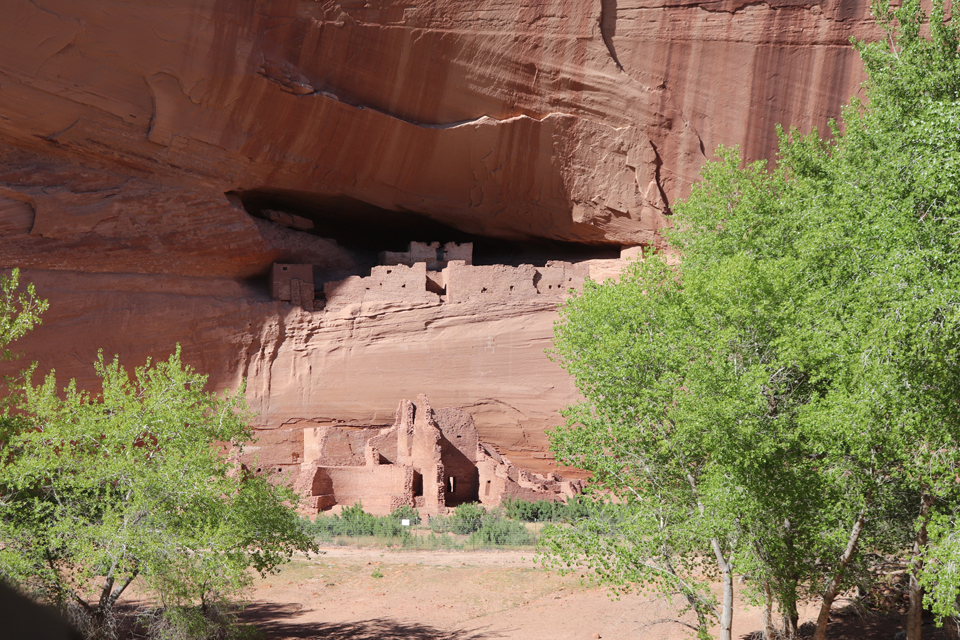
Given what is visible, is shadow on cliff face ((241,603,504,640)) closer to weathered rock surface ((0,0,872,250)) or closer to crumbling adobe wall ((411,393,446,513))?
crumbling adobe wall ((411,393,446,513))

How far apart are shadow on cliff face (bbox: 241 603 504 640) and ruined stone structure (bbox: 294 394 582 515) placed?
728cm

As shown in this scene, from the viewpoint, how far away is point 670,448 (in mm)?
10484

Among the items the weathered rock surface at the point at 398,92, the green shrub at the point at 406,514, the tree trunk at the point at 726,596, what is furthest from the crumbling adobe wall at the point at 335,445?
the tree trunk at the point at 726,596

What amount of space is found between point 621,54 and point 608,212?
4981 mm

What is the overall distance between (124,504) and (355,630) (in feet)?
16.3

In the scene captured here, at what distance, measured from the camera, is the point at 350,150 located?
25391mm

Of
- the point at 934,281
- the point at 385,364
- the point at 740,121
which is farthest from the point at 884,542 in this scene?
the point at 385,364

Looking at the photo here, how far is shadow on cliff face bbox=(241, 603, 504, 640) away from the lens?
43.9ft

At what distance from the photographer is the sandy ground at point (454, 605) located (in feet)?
45.0

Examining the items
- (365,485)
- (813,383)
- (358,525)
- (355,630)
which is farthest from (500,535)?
(813,383)

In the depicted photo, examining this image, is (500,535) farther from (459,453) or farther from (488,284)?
(488,284)

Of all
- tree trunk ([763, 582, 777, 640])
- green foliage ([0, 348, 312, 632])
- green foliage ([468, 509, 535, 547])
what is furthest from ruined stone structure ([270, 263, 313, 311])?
tree trunk ([763, 582, 777, 640])

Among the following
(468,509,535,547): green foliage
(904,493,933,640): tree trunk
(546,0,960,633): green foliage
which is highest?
(546,0,960,633): green foliage

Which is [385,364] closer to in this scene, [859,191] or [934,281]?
[859,191]
